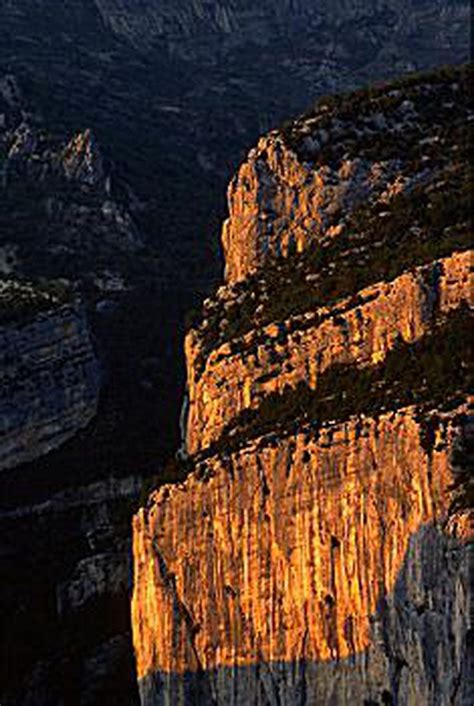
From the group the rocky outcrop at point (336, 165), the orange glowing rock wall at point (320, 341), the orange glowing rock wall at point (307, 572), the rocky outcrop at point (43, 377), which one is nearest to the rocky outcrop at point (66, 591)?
the rocky outcrop at point (43, 377)

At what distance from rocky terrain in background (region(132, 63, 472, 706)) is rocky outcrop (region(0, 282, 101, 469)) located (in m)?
35.5

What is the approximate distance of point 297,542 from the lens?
5441 centimetres

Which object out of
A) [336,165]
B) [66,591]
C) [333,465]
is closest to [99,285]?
[66,591]

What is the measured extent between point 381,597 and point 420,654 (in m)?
2.83

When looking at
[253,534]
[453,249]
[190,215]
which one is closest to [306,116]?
[453,249]

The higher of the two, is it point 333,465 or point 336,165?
point 336,165

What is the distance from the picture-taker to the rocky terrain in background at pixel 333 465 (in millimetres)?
50031

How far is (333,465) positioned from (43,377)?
180ft

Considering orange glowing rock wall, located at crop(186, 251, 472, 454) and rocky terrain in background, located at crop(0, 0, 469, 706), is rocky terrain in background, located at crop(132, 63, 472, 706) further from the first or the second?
rocky terrain in background, located at crop(0, 0, 469, 706)

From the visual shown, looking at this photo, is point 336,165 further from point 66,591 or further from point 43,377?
point 43,377

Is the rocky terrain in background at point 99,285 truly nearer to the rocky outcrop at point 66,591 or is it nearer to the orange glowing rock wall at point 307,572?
the rocky outcrop at point 66,591

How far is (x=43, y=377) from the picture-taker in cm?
10562

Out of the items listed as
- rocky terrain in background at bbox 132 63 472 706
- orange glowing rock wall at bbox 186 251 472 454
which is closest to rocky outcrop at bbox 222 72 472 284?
rocky terrain in background at bbox 132 63 472 706

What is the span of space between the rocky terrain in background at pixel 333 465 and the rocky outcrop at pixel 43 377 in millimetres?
35494
